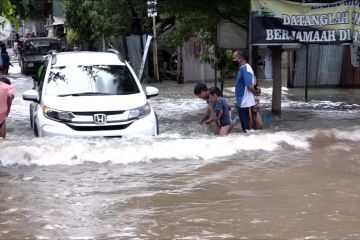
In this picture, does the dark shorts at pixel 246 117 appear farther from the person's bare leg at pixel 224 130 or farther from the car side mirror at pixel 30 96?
the car side mirror at pixel 30 96

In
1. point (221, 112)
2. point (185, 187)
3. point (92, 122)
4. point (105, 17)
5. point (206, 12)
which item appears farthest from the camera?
Answer: point (105, 17)

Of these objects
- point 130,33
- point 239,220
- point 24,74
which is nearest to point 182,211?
point 239,220

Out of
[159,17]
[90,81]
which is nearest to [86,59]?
[90,81]

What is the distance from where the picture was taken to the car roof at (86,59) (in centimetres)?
1013

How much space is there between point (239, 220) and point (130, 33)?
21.7 metres

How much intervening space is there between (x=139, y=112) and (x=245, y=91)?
7.04ft

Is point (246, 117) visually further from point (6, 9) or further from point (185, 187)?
point (6, 9)

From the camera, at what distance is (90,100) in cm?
889

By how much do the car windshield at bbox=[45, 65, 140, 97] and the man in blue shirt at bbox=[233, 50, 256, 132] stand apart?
70.2 inches

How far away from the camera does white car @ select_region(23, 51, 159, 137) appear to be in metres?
8.59

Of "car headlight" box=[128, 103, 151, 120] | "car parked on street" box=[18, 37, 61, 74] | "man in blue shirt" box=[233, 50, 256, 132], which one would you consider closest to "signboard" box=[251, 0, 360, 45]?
"man in blue shirt" box=[233, 50, 256, 132]

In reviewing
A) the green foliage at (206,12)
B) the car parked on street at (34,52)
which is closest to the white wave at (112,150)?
the green foliage at (206,12)

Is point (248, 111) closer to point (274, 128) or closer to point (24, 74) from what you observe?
point (274, 128)

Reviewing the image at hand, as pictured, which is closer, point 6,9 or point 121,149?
point 121,149
